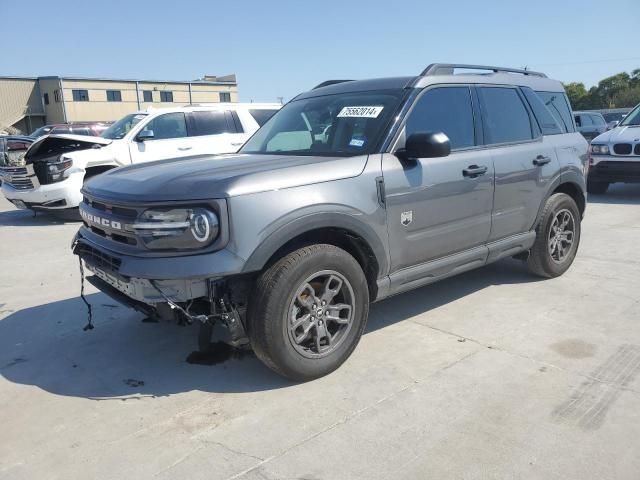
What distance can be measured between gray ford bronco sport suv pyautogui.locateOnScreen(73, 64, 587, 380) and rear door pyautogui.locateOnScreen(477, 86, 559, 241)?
0.06ft

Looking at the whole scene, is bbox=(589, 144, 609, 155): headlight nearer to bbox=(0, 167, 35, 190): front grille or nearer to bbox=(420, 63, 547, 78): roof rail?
bbox=(420, 63, 547, 78): roof rail

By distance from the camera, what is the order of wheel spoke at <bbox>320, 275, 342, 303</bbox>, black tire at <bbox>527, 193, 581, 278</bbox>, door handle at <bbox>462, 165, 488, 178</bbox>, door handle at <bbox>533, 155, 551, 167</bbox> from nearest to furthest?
wheel spoke at <bbox>320, 275, 342, 303</bbox> < door handle at <bbox>462, 165, 488, 178</bbox> < door handle at <bbox>533, 155, 551, 167</bbox> < black tire at <bbox>527, 193, 581, 278</bbox>

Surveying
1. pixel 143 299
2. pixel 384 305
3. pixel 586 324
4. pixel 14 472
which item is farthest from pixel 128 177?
pixel 586 324

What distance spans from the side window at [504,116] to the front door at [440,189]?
0.65 feet

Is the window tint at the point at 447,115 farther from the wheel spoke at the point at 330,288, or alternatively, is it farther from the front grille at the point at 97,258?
the front grille at the point at 97,258

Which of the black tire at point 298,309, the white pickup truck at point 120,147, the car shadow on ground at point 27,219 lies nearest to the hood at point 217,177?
the black tire at point 298,309

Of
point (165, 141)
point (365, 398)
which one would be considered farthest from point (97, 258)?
point (165, 141)

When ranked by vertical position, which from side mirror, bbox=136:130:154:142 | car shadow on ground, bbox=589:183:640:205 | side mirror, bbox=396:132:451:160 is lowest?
car shadow on ground, bbox=589:183:640:205

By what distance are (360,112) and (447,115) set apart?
71 cm

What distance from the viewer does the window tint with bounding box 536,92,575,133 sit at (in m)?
5.35

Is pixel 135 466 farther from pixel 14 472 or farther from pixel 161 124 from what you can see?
pixel 161 124

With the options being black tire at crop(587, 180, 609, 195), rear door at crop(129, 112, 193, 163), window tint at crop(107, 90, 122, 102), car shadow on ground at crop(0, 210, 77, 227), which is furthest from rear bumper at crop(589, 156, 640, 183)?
window tint at crop(107, 90, 122, 102)

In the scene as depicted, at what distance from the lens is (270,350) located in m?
3.06

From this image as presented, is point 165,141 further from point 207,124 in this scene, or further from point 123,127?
point 123,127
